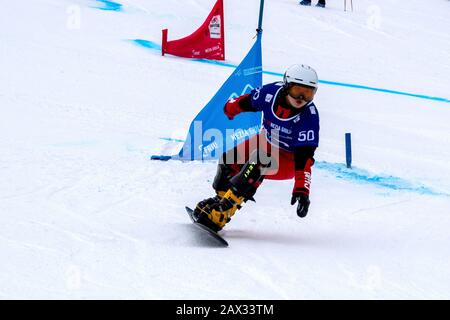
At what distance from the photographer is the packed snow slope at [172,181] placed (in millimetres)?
4508

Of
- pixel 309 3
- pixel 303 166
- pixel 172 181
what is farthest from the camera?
pixel 309 3

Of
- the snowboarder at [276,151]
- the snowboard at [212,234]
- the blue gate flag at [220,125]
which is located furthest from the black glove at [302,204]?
the blue gate flag at [220,125]

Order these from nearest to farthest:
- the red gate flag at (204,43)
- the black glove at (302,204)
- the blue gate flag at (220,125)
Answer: the black glove at (302,204), the blue gate flag at (220,125), the red gate flag at (204,43)

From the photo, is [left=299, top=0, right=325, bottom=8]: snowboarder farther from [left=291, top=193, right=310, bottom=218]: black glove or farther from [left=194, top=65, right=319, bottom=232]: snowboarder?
[left=291, top=193, right=310, bottom=218]: black glove

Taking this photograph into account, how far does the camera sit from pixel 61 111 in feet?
28.7

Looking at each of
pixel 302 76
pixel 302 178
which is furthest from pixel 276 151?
pixel 302 76

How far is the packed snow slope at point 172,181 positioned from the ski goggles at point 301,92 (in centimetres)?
106

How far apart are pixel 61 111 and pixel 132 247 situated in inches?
166

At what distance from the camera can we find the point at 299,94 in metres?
5.25

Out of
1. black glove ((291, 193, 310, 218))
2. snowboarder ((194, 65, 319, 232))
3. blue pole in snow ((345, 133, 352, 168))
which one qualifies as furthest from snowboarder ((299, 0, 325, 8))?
black glove ((291, 193, 310, 218))

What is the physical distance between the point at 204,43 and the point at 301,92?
26.4 ft

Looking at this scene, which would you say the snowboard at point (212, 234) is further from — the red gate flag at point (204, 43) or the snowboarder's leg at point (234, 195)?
the red gate flag at point (204, 43)

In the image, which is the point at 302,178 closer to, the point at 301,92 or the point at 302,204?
the point at 302,204
